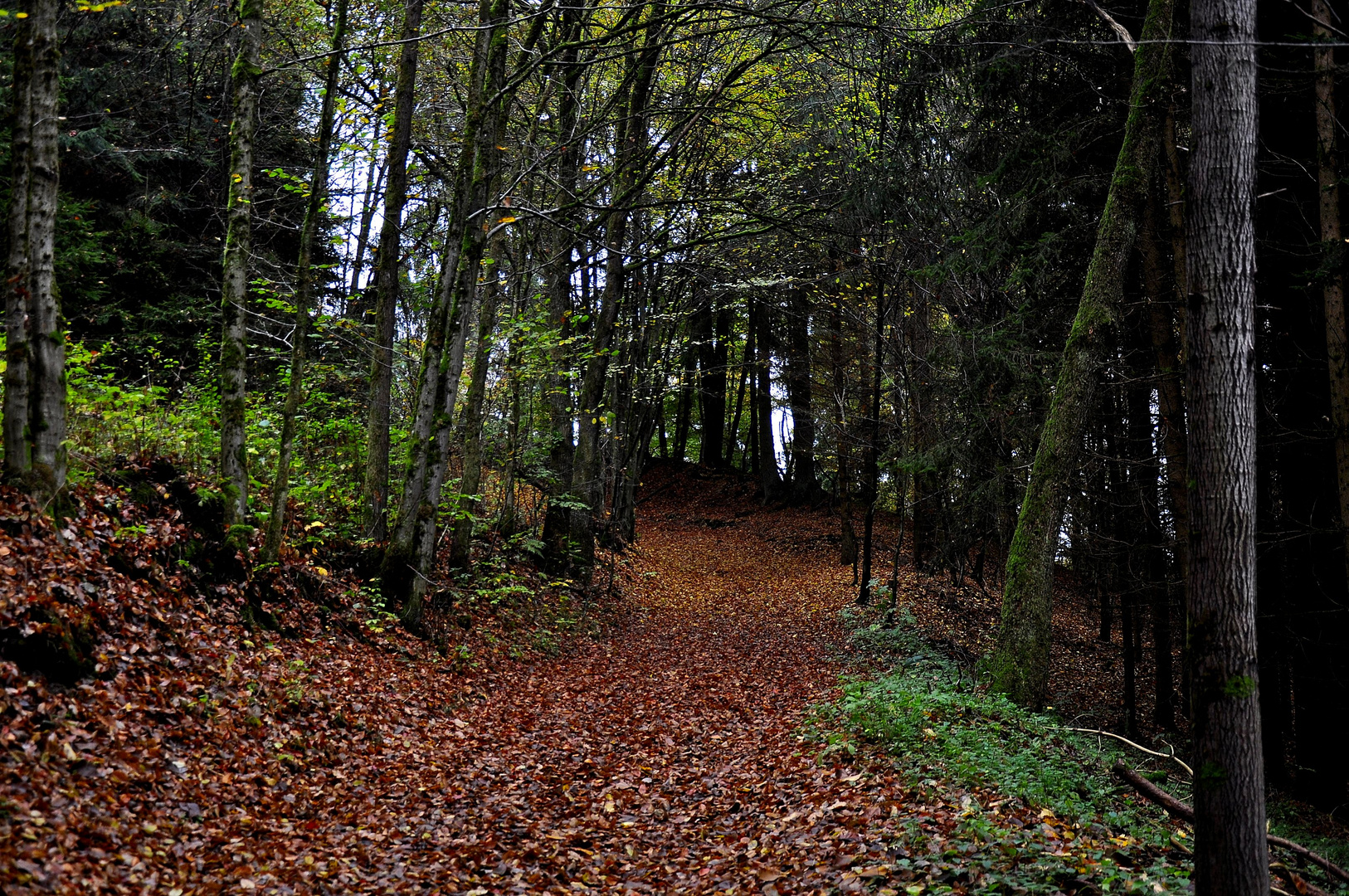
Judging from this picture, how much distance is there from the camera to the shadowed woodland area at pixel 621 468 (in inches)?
173

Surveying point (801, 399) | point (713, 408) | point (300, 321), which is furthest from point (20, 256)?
point (713, 408)

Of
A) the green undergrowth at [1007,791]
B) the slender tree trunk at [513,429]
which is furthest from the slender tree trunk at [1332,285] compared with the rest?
the slender tree trunk at [513,429]

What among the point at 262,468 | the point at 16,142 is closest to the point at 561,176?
the point at 262,468

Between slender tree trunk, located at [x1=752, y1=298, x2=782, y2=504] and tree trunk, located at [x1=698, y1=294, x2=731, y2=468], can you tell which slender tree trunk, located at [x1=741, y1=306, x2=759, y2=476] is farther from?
tree trunk, located at [x1=698, y1=294, x2=731, y2=468]

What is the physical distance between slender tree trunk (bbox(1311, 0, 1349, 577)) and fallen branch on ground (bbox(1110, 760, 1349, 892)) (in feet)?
14.5

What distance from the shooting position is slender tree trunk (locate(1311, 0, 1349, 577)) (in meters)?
7.58

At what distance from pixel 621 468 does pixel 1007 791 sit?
1508cm

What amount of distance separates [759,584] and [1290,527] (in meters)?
12.8

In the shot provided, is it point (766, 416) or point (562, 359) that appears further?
point (766, 416)

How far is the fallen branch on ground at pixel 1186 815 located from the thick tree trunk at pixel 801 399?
1750 centimetres

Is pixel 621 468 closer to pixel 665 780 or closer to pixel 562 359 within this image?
pixel 562 359

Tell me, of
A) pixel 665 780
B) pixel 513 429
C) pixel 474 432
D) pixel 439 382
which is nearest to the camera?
pixel 665 780

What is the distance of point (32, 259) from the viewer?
217 inches

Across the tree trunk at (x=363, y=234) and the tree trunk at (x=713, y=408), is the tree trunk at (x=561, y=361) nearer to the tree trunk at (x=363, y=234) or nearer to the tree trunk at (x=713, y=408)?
the tree trunk at (x=363, y=234)
